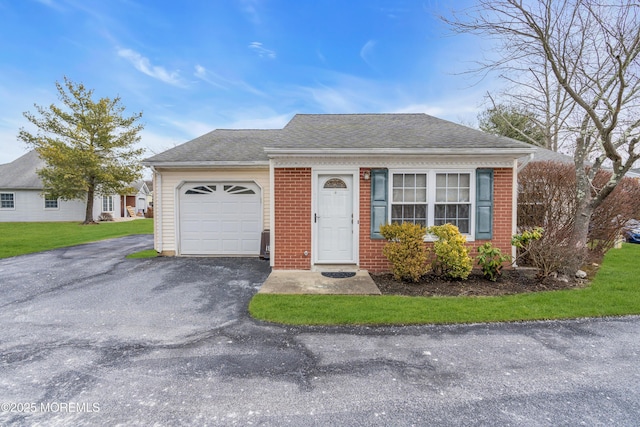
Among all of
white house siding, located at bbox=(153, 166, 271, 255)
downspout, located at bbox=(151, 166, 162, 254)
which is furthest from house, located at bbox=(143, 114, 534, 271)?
downspout, located at bbox=(151, 166, 162, 254)

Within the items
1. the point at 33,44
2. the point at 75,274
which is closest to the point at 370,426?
the point at 75,274

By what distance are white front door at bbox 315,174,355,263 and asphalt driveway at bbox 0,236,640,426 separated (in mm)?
2656

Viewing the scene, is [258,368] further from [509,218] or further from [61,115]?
[61,115]

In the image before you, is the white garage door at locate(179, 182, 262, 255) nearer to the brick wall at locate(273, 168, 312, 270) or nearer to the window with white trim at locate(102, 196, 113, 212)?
the brick wall at locate(273, 168, 312, 270)

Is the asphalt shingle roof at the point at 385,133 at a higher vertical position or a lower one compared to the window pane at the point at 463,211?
higher

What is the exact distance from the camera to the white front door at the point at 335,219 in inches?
275

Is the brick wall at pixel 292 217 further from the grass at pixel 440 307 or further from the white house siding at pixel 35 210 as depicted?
the white house siding at pixel 35 210

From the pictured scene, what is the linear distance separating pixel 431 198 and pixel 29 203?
94.1ft

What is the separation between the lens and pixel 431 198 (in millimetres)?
6883

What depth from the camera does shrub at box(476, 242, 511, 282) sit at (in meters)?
6.05

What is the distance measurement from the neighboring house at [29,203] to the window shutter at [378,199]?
24818 millimetres

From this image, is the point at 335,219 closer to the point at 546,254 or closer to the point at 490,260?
the point at 490,260

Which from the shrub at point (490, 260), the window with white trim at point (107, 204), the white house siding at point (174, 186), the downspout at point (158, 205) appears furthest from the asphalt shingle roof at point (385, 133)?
Result: the window with white trim at point (107, 204)

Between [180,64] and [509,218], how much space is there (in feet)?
46.1
